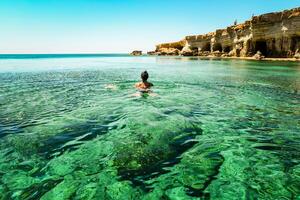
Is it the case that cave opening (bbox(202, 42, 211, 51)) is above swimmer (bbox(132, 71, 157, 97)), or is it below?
above

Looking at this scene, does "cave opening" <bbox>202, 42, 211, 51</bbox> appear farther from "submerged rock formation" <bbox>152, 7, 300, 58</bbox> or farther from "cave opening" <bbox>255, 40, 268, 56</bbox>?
"cave opening" <bbox>255, 40, 268, 56</bbox>

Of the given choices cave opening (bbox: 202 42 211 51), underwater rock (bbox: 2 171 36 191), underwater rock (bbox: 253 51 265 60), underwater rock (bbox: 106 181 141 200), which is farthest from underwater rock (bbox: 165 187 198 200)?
cave opening (bbox: 202 42 211 51)

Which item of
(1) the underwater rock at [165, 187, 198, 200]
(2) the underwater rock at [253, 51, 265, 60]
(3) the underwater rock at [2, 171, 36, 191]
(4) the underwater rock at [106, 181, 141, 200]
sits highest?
(2) the underwater rock at [253, 51, 265, 60]

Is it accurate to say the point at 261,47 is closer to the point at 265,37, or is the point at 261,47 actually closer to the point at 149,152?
the point at 265,37

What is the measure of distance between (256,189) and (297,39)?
53.5 meters

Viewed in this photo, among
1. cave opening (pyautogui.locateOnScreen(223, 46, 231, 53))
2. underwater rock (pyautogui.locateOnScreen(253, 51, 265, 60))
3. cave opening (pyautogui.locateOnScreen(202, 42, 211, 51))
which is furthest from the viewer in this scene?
cave opening (pyautogui.locateOnScreen(202, 42, 211, 51))

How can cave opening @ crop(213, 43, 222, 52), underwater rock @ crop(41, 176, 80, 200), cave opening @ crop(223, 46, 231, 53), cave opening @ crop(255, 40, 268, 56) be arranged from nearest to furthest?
underwater rock @ crop(41, 176, 80, 200) → cave opening @ crop(255, 40, 268, 56) → cave opening @ crop(223, 46, 231, 53) → cave opening @ crop(213, 43, 222, 52)

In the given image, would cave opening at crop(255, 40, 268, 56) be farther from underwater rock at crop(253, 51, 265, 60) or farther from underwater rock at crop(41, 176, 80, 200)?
underwater rock at crop(41, 176, 80, 200)

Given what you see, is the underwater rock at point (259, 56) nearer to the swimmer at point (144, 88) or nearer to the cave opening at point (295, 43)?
the cave opening at point (295, 43)

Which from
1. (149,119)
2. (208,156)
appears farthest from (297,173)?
(149,119)

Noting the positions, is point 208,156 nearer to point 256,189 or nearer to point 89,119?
point 256,189

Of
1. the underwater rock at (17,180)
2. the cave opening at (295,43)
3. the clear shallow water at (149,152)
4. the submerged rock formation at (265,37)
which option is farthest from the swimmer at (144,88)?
the cave opening at (295,43)

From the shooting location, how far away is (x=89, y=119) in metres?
8.34

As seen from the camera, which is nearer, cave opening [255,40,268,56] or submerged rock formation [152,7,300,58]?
→ submerged rock formation [152,7,300,58]
